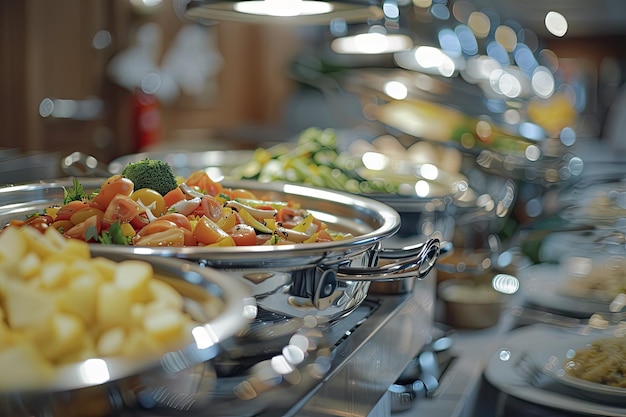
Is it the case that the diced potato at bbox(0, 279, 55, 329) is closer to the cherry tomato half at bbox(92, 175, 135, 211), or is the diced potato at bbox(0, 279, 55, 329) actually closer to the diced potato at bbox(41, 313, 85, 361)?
the diced potato at bbox(41, 313, 85, 361)

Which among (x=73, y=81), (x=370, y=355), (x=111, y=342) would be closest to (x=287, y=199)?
(x=370, y=355)

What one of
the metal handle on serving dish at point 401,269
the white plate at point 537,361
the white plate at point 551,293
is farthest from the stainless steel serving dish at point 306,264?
the white plate at point 551,293

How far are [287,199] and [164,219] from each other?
48cm

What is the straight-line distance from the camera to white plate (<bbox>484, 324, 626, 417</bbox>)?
1.13 metres

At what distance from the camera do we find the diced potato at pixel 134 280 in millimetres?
551

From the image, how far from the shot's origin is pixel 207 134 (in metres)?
4.62

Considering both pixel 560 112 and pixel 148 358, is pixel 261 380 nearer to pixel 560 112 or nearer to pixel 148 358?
pixel 148 358

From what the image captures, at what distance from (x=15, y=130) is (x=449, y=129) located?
76.3 inches

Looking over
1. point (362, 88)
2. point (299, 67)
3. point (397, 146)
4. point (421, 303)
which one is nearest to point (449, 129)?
point (397, 146)

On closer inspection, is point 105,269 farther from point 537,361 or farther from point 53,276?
point 537,361

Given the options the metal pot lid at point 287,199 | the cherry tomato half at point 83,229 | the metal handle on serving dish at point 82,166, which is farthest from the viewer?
the metal handle on serving dish at point 82,166

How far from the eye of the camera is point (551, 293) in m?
1.73

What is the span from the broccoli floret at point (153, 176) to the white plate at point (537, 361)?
633 millimetres

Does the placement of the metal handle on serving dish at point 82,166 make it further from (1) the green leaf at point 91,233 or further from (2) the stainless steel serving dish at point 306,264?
(1) the green leaf at point 91,233
